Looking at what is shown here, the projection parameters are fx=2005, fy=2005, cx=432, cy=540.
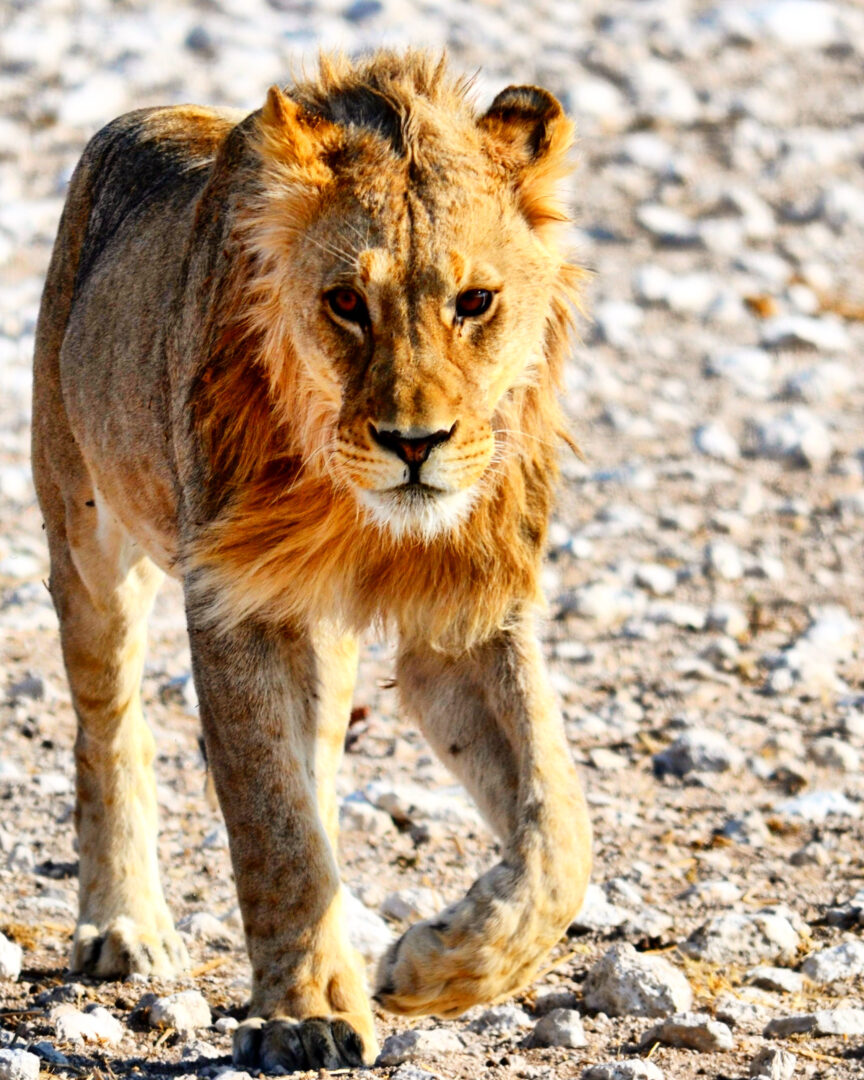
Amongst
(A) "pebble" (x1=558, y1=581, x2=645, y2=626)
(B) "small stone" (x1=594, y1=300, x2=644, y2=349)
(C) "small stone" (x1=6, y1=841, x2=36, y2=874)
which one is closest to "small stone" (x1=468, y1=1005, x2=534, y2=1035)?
(C) "small stone" (x1=6, y1=841, x2=36, y2=874)

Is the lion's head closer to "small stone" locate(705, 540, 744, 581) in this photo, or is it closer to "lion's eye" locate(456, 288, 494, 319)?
"lion's eye" locate(456, 288, 494, 319)

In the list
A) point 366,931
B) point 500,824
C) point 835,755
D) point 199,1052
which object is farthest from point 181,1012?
point 835,755

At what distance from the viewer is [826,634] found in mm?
7086

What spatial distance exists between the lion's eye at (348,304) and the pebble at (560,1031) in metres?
1.47

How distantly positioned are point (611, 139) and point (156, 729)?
671 centimetres

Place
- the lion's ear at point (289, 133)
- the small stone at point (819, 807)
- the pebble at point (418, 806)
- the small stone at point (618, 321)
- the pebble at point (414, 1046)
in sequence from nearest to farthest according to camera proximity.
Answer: the pebble at point (414, 1046) < the lion's ear at point (289, 133) < the pebble at point (418, 806) < the small stone at point (819, 807) < the small stone at point (618, 321)

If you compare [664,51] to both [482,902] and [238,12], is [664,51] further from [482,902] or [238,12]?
[482,902]

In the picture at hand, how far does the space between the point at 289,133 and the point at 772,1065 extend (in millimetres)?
2032

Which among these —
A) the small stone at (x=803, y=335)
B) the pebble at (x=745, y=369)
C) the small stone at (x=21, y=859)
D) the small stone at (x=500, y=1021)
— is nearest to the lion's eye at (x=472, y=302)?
the small stone at (x=500, y=1021)

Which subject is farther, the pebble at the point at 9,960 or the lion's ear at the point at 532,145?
the pebble at the point at 9,960

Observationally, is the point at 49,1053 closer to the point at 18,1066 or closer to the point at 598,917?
the point at 18,1066

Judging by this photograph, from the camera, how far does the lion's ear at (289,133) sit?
3.99 meters

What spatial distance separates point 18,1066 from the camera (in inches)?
140

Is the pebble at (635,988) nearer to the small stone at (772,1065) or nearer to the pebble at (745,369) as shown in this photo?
the small stone at (772,1065)
